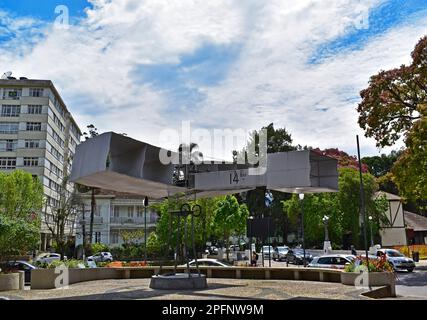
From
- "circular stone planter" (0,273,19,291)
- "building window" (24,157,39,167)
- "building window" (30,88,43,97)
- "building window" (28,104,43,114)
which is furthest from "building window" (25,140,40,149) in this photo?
"circular stone planter" (0,273,19,291)

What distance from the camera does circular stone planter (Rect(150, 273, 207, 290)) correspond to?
1447 cm

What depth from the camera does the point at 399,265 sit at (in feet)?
96.6

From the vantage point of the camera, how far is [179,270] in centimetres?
1959

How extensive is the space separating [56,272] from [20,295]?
2565 millimetres

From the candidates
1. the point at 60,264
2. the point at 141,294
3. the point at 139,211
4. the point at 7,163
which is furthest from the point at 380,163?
the point at 141,294

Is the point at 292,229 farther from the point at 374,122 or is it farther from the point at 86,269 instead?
the point at 86,269

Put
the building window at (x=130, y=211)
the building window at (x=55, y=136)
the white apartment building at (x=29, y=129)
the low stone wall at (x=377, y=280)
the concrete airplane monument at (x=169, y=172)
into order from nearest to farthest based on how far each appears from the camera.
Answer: the concrete airplane monument at (x=169, y=172) < the low stone wall at (x=377, y=280) < the white apartment building at (x=29, y=129) < the building window at (x=55, y=136) < the building window at (x=130, y=211)

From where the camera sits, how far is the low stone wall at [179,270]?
644 inches

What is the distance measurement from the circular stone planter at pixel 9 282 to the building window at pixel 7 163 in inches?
2041

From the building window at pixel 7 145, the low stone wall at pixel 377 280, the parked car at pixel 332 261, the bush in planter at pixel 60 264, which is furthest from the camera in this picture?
the building window at pixel 7 145

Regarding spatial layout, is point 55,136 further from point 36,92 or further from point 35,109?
point 36,92

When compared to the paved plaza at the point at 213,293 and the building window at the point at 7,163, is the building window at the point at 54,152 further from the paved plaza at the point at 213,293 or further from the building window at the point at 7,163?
the paved plaza at the point at 213,293

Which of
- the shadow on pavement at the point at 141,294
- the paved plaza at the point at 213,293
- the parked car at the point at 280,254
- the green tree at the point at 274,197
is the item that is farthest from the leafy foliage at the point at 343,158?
the shadow on pavement at the point at 141,294

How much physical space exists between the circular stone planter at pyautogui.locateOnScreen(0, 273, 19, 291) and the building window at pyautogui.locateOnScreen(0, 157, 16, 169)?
51849 mm
